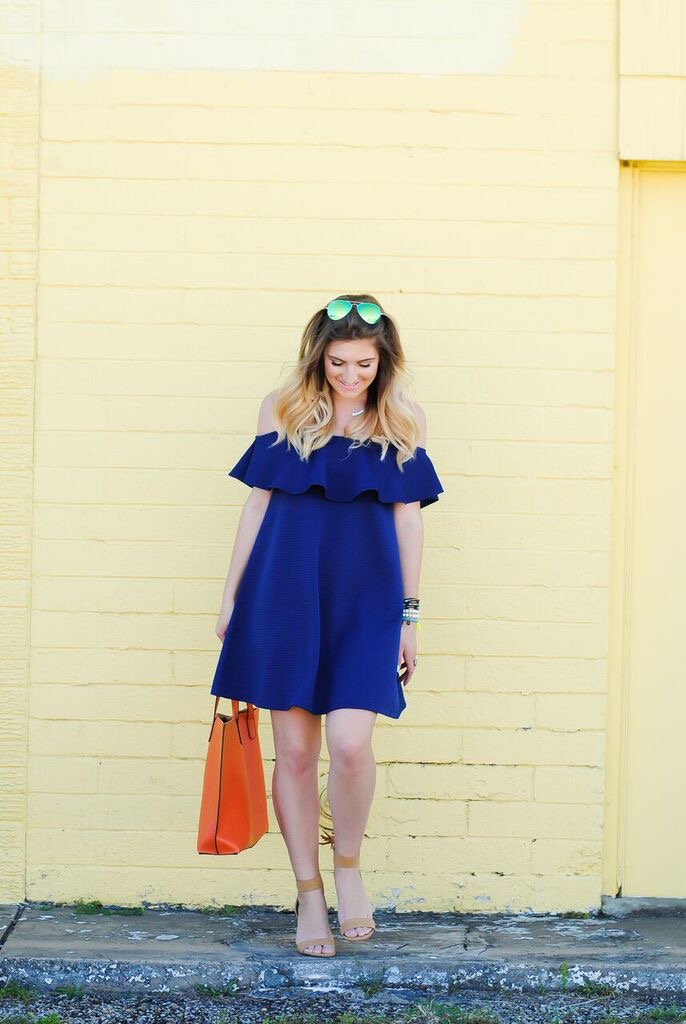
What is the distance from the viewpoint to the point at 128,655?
443 centimetres

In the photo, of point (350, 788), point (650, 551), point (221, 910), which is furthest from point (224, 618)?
point (650, 551)

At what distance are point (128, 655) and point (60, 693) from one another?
0.87ft

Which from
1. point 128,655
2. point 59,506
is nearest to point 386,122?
point 59,506

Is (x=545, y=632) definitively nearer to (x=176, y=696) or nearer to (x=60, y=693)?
(x=176, y=696)

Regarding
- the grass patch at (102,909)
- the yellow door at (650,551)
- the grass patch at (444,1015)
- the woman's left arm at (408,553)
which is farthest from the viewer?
the yellow door at (650,551)

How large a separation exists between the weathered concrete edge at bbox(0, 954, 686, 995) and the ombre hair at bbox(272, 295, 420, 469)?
4.88 feet

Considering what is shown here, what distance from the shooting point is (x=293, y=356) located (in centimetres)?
444

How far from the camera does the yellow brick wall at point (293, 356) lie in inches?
173

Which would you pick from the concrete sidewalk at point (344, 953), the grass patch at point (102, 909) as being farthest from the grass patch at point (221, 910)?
the grass patch at point (102, 909)

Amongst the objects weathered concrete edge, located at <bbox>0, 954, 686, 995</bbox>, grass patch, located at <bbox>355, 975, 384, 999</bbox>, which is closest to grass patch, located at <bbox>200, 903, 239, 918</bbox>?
weathered concrete edge, located at <bbox>0, 954, 686, 995</bbox>

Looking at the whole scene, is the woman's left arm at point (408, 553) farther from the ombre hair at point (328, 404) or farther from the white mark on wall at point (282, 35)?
the white mark on wall at point (282, 35)

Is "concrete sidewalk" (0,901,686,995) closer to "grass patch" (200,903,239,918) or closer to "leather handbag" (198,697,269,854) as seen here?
"grass patch" (200,903,239,918)

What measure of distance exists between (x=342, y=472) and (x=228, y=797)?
3.32 ft

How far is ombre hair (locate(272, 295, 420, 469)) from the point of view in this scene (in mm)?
3842
